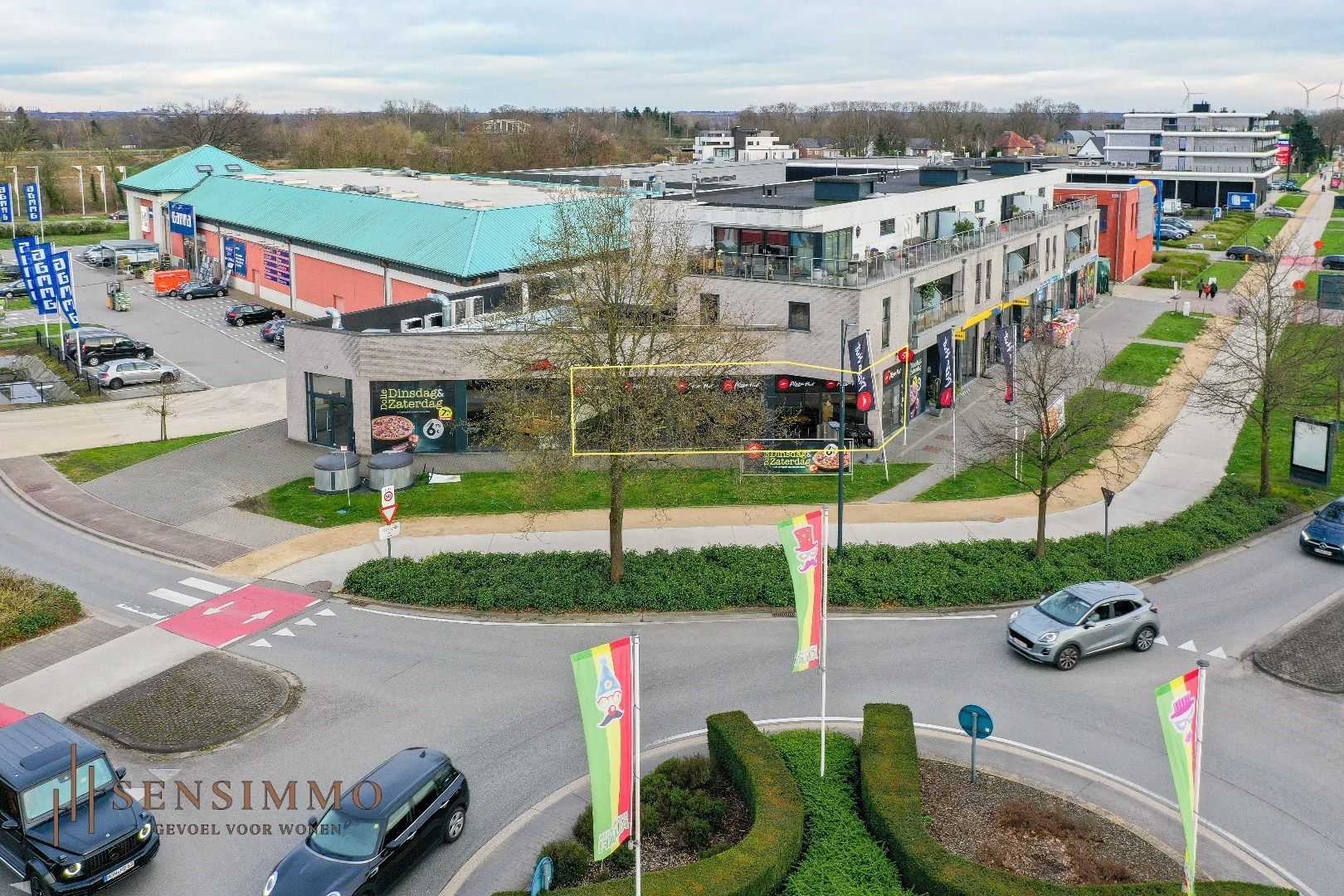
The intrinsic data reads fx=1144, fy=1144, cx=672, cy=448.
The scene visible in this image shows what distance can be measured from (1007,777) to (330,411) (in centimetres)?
2548

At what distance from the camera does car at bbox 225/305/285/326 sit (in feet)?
192

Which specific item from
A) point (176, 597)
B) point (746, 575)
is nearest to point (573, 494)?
point (746, 575)

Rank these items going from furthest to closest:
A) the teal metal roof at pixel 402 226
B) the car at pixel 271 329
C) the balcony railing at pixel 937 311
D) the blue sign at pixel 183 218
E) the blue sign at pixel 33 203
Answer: the blue sign at pixel 183 218, the blue sign at pixel 33 203, the car at pixel 271 329, the teal metal roof at pixel 402 226, the balcony railing at pixel 937 311

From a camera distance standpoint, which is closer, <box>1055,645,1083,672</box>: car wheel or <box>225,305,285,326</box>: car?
<box>1055,645,1083,672</box>: car wheel

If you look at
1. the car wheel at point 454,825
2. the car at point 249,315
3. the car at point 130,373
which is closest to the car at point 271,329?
the car at point 249,315

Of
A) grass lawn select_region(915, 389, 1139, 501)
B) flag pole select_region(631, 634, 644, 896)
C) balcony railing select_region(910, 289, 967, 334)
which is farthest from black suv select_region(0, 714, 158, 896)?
balcony railing select_region(910, 289, 967, 334)

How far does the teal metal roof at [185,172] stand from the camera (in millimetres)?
79625

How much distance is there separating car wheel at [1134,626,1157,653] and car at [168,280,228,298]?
5799 cm

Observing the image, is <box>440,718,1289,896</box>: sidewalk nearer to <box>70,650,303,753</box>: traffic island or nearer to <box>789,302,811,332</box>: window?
<box>70,650,303,753</box>: traffic island

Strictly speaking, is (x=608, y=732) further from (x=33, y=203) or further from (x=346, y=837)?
(x=33, y=203)

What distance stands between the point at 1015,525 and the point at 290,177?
58.7 meters

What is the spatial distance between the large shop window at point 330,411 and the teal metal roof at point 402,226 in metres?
9.56

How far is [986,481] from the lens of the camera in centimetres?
3362

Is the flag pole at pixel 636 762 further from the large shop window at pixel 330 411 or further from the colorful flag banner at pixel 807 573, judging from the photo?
the large shop window at pixel 330 411
